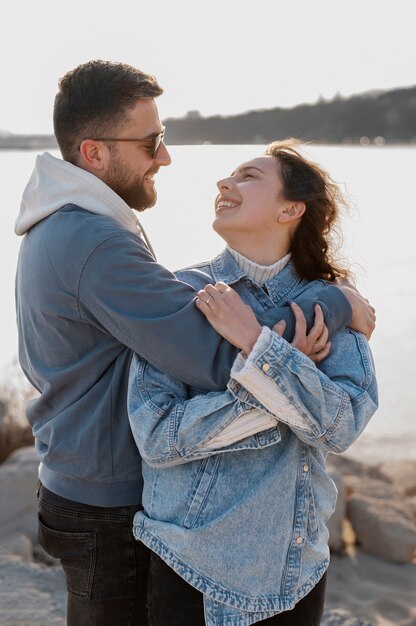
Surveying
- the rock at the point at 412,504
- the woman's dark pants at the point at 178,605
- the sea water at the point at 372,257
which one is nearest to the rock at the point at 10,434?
the sea water at the point at 372,257

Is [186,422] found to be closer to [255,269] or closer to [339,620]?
[255,269]

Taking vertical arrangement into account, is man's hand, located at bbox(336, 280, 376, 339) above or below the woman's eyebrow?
→ below

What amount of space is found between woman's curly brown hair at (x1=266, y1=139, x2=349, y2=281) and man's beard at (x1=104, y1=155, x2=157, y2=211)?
38 cm

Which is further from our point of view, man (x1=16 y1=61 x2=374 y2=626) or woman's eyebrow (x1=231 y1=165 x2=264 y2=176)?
woman's eyebrow (x1=231 y1=165 x2=264 y2=176)

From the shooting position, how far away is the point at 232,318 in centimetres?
195

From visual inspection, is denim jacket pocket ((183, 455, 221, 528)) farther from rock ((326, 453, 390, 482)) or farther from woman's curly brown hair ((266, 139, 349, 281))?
rock ((326, 453, 390, 482))

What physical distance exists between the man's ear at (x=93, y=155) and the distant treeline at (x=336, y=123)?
30.0m

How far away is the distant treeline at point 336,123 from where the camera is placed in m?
37.4

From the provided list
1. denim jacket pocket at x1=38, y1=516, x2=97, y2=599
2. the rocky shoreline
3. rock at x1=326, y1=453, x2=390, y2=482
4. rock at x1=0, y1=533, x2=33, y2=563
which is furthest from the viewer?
rock at x1=326, y1=453, x2=390, y2=482

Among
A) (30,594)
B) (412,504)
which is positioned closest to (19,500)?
(30,594)

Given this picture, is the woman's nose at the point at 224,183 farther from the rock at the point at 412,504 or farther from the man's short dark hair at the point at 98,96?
the rock at the point at 412,504

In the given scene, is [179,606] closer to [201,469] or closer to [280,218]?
[201,469]

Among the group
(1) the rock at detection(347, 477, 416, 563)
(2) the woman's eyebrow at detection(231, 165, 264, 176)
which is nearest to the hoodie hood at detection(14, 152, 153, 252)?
(2) the woman's eyebrow at detection(231, 165, 264, 176)

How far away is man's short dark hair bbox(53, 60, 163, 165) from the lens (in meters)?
2.27
